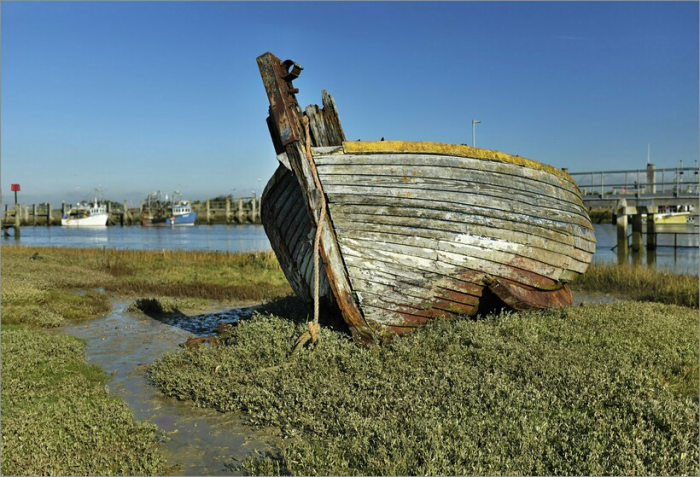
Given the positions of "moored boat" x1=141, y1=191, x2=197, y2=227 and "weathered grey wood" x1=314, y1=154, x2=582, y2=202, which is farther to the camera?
"moored boat" x1=141, y1=191, x2=197, y2=227

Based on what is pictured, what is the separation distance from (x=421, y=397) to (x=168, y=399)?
2.89 metres

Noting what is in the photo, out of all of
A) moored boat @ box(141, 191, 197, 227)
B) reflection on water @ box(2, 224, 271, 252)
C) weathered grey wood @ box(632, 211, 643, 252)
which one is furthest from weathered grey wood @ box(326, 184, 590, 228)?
moored boat @ box(141, 191, 197, 227)

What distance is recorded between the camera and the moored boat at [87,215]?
82125 mm

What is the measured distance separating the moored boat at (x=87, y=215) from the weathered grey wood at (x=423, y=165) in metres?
84.9

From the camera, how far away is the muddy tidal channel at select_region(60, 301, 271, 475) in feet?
15.1

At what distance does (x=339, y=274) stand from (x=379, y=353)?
1.07m

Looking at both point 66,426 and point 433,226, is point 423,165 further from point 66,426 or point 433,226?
point 66,426

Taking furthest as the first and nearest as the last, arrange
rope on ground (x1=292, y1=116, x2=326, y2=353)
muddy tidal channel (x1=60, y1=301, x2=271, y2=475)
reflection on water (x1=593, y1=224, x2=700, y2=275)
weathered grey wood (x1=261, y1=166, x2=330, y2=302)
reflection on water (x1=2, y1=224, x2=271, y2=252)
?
1. reflection on water (x1=2, y1=224, x2=271, y2=252)
2. reflection on water (x1=593, y1=224, x2=700, y2=275)
3. weathered grey wood (x1=261, y1=166, x2=330, y2=302)
4. rope on ground (x1=292, y1=116, x2=326, y2=353)
5. muddy tidal channel (x1=60, y1=301, x2=271, y2=475)

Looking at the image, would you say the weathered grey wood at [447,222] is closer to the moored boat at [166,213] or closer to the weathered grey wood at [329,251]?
the weathered grey wood at [329,251]

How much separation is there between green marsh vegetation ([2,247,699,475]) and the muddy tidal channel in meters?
0.19

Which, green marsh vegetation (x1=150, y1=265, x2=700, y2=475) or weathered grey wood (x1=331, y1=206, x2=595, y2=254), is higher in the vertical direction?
weathered grey wood (x1=331, y1=206, x2=595, y2=254)

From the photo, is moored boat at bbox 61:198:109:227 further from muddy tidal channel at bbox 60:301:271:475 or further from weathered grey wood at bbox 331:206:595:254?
weathered grey wood at bbox 331:206:595:254

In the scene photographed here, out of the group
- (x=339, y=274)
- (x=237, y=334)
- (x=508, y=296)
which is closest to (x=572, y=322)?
(x=508, y=296)

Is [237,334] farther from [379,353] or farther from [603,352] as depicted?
[603,352]
